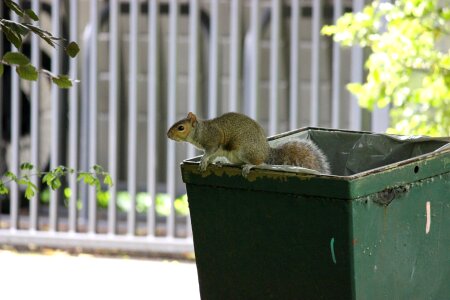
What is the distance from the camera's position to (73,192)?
620 cm

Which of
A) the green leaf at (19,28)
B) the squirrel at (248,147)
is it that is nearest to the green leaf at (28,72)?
the green leaf at (19,28)

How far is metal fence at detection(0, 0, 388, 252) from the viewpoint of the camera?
600cm

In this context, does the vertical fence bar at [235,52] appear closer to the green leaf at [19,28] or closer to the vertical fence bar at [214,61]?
the vertical fence bar at [214,61]

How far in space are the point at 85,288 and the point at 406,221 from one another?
2391mm

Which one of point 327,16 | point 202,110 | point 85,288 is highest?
point 327,16

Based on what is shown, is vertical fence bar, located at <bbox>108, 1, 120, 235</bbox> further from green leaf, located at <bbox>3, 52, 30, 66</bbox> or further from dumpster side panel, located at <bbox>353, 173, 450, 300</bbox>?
green leaf, located at <bbox>3, 52, 30, 66</bbox>

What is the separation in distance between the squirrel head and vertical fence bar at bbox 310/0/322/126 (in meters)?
2.05

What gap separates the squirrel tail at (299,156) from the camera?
378cm

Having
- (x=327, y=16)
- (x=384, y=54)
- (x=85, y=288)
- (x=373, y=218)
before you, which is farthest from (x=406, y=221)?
(x=327, y=16)

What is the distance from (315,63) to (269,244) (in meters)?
2.62

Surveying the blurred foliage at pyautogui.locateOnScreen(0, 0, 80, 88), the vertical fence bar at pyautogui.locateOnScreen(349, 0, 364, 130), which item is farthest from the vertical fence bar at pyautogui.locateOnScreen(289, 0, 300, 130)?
the blurred foliage at pyautogui.locateOnScreen(0, 0, 80, 88)

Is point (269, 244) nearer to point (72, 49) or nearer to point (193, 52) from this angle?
point (72, 49)

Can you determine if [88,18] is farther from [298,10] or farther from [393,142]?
[393,142]

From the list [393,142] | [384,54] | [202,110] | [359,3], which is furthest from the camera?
[202,110]
